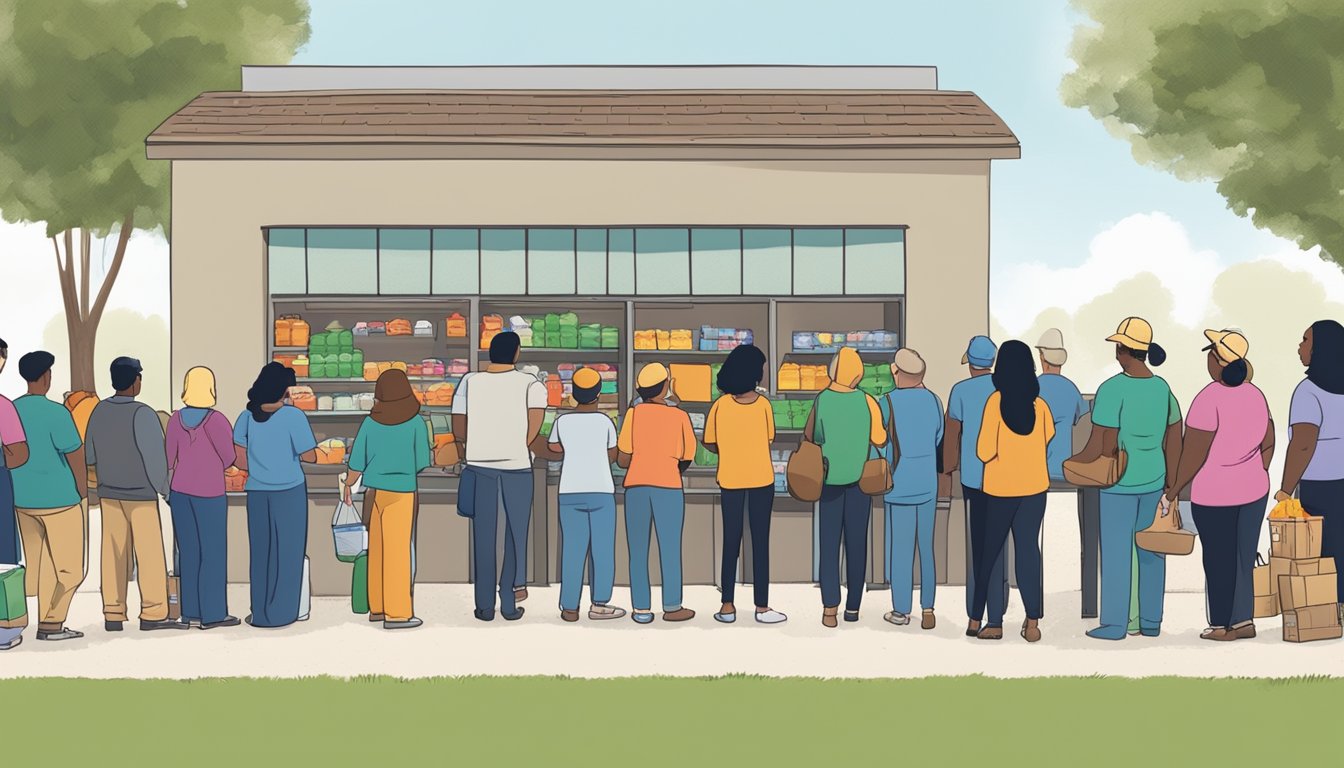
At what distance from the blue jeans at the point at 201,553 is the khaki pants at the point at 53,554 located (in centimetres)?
65

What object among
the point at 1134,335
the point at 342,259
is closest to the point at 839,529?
the point at 1134,335

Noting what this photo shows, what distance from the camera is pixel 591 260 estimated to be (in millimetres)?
13633

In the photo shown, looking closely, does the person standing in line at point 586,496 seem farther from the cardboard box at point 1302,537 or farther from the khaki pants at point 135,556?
the cardboard box at point 1302,537

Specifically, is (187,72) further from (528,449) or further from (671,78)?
(528,449)

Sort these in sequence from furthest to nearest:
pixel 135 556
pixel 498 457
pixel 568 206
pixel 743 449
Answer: pixel 568 206, pixel 498 457, pixel 743 449, pixel 135 556

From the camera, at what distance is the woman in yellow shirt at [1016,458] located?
9766 millimetres

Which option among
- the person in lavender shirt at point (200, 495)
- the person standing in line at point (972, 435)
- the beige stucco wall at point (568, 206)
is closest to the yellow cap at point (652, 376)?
the person standing in line at point (972, 435)

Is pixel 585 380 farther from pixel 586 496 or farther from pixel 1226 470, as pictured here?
pixel 1226 470

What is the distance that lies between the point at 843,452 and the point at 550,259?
4.09 m

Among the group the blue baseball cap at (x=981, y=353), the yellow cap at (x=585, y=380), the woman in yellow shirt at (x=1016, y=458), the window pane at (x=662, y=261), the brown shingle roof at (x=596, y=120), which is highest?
the brown shingle roof at (x=596, y=120)

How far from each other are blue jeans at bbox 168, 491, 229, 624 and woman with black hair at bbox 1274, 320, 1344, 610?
7.12m

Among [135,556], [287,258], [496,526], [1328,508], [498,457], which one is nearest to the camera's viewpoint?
[1328,508]

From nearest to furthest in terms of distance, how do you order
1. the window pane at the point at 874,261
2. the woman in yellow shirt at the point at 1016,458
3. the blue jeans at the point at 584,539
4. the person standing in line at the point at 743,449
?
the woman in yellow shirt at the point at 1016,458, the person standing in line at the point at 743,449, the blue jeans at the point at 584,539, the window pane at the point at 874,261

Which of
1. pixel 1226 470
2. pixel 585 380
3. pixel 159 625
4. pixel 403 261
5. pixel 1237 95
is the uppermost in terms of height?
pixel 1237 95
